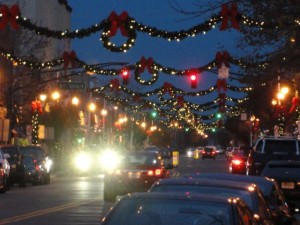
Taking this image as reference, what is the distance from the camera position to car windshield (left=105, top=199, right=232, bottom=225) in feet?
29.7

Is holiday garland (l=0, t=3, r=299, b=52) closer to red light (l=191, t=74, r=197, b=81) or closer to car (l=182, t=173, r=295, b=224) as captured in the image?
red light (l=191, t=74, r=197, b=81)

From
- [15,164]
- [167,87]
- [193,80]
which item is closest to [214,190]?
[15,164]

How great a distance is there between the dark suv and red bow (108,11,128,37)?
650 cm

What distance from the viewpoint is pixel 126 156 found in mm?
29844

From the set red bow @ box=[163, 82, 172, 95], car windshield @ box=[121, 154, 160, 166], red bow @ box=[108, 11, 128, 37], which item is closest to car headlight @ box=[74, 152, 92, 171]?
red bow @ box=[163, 82, 172, 95]

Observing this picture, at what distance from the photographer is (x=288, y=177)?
26.3 meters

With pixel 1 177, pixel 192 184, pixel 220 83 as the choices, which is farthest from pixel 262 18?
pixel 220 83

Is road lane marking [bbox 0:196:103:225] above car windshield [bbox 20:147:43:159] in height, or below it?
below

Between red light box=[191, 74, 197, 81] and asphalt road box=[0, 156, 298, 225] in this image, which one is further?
red light box=[191, 74, 197, 81]

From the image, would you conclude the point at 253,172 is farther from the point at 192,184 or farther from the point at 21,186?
the point at 192,184

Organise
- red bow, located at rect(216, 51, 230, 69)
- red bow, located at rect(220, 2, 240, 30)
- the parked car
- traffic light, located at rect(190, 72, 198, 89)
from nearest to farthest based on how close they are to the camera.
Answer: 1. red bow, located at rect(220, 2, 240, 30)
2. the parked car
3. red bow, located at rect(216, 51, 230, 69)
4. traffic light, located at rect(190, 72, 198, 89)

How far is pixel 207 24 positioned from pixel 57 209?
11.1 metres

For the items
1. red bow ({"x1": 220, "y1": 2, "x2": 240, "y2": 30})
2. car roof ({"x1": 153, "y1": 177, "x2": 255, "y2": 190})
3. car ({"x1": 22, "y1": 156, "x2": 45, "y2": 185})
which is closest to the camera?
car roof ({"x1": 153, "y1": 177, "x2": 255, "y2": 190})

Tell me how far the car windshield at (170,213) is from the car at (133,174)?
19352mm
